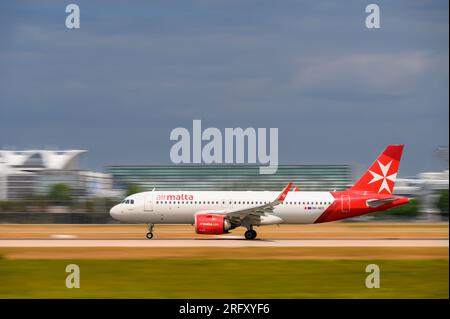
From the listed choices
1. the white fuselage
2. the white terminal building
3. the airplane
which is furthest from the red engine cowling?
the white terminal building

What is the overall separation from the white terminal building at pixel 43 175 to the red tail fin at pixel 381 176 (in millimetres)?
50605

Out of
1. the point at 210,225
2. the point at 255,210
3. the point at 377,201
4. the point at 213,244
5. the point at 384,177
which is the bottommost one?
the point at 213,244

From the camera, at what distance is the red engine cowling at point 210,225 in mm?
39594

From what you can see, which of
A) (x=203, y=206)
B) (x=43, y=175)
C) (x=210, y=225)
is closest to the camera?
(x=210, y=225)

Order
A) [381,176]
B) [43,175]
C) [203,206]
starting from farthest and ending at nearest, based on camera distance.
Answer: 1. [43,175]
2. [381,176]
3. [203,206]

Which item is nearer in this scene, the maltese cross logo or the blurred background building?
the maltese cross logo

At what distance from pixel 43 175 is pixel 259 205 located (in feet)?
235

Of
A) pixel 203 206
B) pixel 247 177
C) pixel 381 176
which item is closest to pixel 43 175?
pixel 247 177

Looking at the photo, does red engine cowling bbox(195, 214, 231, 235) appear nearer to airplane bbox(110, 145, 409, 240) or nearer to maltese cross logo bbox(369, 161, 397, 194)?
airplane bbox(110, 145, 409, 240)

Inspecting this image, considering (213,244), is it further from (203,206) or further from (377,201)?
(377,201)

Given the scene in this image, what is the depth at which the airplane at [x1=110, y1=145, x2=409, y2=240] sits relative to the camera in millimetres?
41344

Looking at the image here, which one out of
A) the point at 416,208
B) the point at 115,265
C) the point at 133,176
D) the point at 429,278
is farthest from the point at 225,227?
the point at 133,176

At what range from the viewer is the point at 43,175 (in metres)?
107

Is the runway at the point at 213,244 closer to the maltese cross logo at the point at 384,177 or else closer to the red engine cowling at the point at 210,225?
the red engine cowling at the point at 210,225
